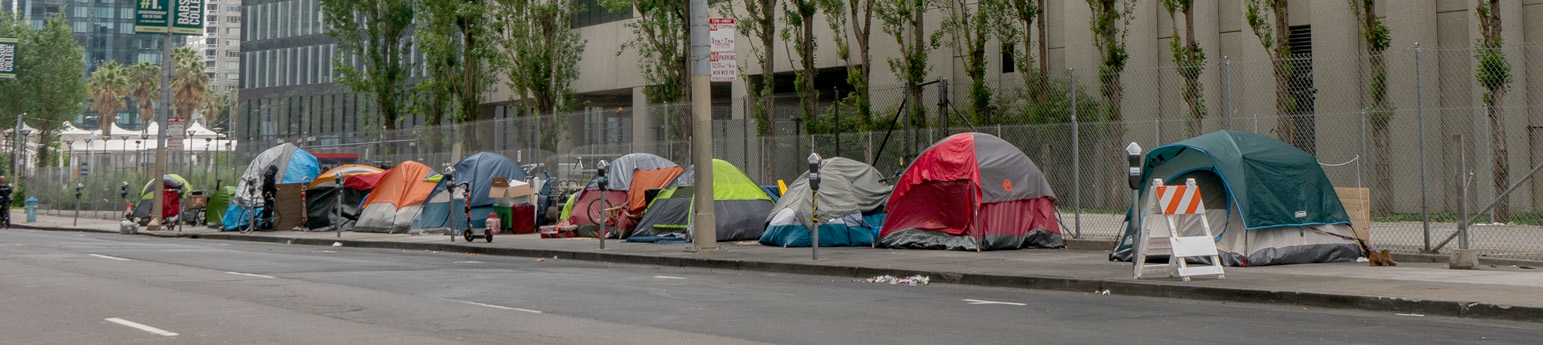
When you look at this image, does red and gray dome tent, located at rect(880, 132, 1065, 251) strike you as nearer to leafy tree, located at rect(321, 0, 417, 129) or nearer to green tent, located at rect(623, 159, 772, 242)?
green tent, located at rect(623, 159, 772, 242)

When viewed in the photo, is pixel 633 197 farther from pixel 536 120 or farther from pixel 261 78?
pixel 261 78

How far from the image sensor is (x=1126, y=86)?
28922mm

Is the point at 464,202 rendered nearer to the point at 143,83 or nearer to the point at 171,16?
the point at 171,16

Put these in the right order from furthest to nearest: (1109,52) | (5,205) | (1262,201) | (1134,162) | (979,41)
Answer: (5,205) < (979,41) < (1109,52) < (1262,201) < (1134,162)

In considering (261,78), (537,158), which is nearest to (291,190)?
(537,158)

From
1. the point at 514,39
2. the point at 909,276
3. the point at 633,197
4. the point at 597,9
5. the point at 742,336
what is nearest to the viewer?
the point at 742,336

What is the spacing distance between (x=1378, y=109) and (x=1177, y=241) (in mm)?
10880

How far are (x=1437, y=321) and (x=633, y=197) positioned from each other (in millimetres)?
15499

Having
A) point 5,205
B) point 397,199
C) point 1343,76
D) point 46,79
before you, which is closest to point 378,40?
point 5,205

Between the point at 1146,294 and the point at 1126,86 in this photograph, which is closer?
the point at 1146,294

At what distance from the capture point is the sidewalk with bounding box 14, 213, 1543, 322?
10234 mm

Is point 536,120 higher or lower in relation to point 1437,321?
higher

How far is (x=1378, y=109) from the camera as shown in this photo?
20.8m

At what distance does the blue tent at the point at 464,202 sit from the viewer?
2530 cm
